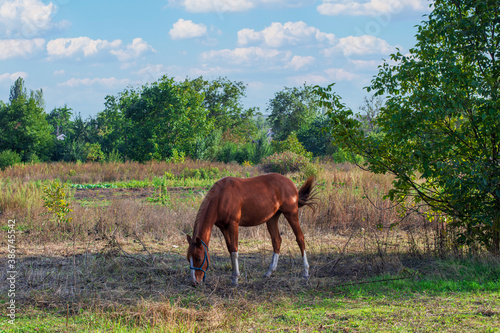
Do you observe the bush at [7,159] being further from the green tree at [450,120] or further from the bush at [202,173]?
the green tree at [450,120]

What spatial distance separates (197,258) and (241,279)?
1092 millimetres

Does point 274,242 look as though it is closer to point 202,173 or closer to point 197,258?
point 197,258

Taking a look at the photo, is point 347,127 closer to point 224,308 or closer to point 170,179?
point 224,308

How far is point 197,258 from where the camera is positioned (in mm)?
6074

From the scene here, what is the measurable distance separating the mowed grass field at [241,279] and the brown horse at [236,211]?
0.41 metres

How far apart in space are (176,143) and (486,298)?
29002 mm

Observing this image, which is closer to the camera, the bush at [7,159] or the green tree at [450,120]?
the green tree at [450,120]

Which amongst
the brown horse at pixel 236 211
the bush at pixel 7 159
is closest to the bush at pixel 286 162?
the brown horse at pixel 236 211

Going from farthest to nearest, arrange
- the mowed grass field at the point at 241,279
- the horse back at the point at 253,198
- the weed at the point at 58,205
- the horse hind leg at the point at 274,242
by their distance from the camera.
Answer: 1. the weed at the point at 58,205
2. the horse hind leg at the point at 274,242
3. the horse back at the point at 253,198
4. the mowed grass field at the point at 241,279

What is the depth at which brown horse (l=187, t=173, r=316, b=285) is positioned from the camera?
6180 millimetres

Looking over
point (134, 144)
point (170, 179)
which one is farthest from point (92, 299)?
point (134, 144)

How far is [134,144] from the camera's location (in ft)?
107

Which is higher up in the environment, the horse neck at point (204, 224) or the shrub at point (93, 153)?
the shrub at point (93, 153)

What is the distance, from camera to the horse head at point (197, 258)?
6059 mm
